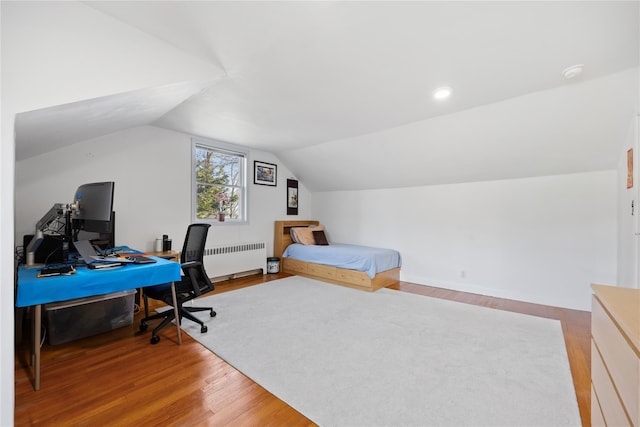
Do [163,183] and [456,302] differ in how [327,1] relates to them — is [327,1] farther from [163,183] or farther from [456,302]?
[456,302]

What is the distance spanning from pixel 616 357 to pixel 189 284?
9.73ft

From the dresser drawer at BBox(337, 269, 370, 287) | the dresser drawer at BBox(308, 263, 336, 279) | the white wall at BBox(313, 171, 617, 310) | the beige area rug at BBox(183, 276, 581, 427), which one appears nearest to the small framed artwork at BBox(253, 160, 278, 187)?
the dresser drawer at BBox(308, 263, 336, 279)

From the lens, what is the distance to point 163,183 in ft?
13.1

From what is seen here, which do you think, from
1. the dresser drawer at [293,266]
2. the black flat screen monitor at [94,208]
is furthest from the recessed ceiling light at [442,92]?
the dresser drawer at [293,266]

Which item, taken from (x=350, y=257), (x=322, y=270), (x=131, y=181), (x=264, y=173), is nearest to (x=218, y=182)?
(x=264, y=173)

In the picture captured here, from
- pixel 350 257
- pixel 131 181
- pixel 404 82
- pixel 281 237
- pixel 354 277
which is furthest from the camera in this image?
pixel 281 237

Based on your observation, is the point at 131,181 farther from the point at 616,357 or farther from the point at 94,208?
the point at 616,357

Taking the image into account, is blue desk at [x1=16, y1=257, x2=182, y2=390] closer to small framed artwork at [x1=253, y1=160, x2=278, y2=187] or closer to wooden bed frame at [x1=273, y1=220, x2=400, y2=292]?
wooden bed frame at [x1=273, y1=220, x2=400, y2=292]

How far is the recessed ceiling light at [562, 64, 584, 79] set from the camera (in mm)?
2186

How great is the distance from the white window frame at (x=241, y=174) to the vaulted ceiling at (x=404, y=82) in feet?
1.15

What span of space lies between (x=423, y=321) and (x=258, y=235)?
11.2 ft

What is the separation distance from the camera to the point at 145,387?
1.85 m

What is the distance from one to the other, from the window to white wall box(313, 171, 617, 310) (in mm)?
2674

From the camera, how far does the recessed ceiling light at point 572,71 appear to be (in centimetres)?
219
